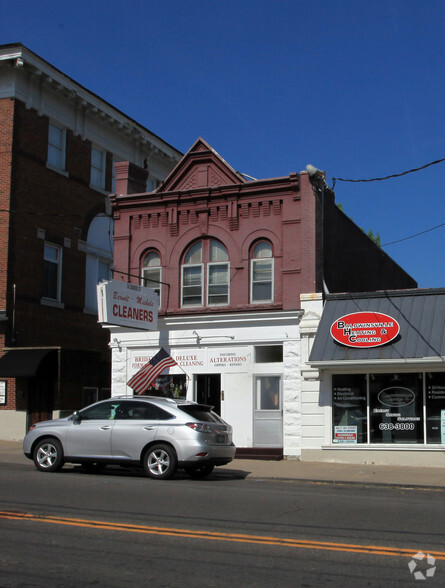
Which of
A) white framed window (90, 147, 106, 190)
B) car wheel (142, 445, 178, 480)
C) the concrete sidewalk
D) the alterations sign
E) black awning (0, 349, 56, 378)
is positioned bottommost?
the concrete sidewalk

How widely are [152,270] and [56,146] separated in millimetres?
7974

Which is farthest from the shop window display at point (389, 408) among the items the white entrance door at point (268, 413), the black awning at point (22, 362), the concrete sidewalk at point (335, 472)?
the black awning at point (22, 362)

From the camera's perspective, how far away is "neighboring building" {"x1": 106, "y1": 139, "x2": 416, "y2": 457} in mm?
19797

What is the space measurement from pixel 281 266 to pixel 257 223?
4.99 ft

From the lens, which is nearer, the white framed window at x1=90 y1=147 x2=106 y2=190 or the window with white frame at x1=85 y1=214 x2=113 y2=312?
the window with white frame at x1=85 y1=214 x2=113 y2=312

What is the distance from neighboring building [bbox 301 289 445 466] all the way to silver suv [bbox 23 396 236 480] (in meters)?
4.35

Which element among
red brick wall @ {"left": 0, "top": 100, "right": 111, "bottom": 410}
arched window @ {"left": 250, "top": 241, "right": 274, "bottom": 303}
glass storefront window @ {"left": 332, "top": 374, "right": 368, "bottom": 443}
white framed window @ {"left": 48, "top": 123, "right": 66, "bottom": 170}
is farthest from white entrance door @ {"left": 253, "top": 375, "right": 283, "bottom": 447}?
white framed window @ {"left": 48, "top": 123, "right": 66, "bottom": 170}

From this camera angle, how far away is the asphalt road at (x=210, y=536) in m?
6.54

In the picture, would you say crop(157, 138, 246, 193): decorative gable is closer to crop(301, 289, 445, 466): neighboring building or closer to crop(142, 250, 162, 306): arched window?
crop(142, 250, 162, 306): arched window

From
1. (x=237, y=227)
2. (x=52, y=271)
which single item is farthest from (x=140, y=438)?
(x=52, y=271)

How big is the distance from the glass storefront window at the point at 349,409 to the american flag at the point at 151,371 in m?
4.91

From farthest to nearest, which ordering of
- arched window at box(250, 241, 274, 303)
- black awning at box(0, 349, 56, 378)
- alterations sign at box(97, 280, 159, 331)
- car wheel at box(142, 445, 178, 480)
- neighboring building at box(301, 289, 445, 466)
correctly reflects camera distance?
1. black awning at box(0, 349, 56, 378)
2. arched window at box(250, 241, 274, 303)
3. alterations sign at box(97, 280, 159, 331)
4. neighboring building at box(301, 289, 445, 466)
5. car wheel at box(142, 445, 178, 480)

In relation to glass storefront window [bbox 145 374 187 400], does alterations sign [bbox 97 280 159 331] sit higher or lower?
higher

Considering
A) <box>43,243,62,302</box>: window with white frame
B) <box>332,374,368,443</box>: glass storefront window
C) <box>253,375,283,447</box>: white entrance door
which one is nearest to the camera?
<box>332,374,368,443</box>: glass storefront window
